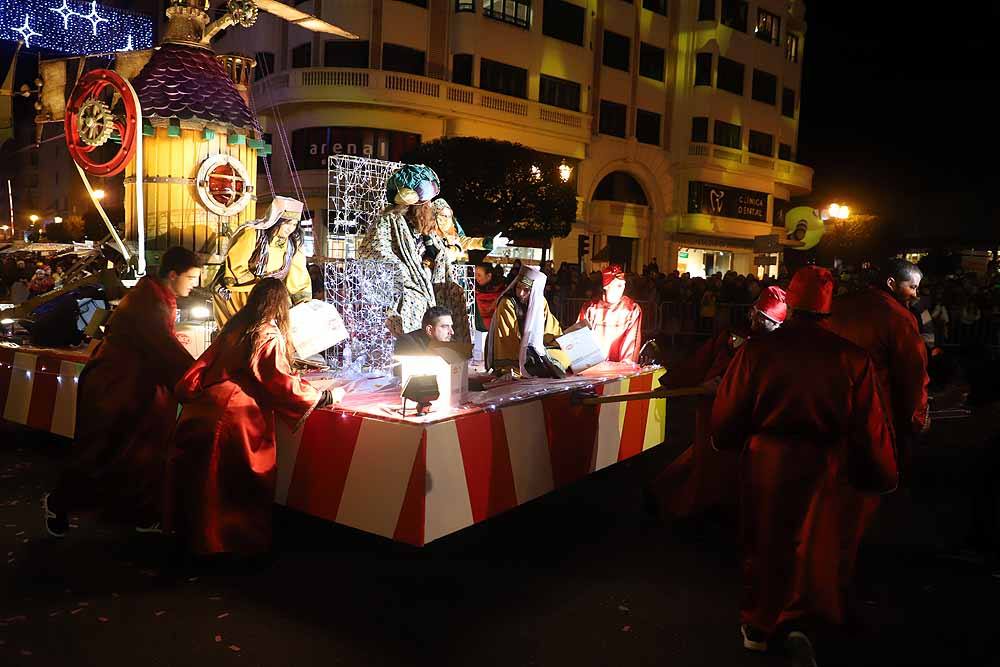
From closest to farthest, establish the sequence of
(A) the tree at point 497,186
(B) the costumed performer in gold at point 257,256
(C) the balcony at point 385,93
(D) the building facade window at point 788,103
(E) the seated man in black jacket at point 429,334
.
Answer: (E) the seated man in black jacket at point 429,334 → (B) the costumed performer in gold at point 257,256 → (A) the tree at point 497,186 → (C) the balcony at point 385,93 → (D) the building facade window at point 788,103

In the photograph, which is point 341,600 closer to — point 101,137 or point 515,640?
point 515,640

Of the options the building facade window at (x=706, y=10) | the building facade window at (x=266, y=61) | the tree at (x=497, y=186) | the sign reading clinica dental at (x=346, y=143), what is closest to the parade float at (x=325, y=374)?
the tree at (x=497, y=186)

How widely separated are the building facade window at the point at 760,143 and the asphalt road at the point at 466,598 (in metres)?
32.4

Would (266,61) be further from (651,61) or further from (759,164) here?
(759,164)

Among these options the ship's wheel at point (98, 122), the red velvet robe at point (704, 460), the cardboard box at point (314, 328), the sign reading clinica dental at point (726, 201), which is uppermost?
the sign reading clinica dental at point (726, 201)

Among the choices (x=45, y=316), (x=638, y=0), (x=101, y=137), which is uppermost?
(x=638, y=0)

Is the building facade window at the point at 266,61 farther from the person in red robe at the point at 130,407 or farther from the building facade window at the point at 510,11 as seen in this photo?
the person in red robe at the point at 130,407

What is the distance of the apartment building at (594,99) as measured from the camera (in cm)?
2420

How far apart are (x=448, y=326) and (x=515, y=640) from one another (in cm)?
206

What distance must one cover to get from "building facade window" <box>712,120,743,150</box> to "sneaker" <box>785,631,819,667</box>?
106 feet

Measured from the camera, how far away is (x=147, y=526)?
4660 millimetres

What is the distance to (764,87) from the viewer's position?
35250 millimetres

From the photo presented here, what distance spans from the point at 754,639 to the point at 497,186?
19.8 meters

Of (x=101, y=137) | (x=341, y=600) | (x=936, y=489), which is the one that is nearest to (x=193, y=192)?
(x=101, y=137)
